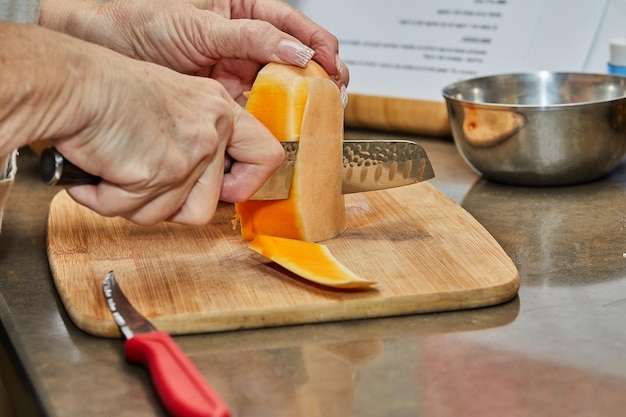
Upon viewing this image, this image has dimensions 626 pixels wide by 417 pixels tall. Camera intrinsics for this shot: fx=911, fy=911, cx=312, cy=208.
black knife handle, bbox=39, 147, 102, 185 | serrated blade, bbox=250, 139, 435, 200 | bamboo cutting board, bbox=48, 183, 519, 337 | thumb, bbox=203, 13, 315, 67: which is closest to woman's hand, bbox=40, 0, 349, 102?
thumb, bbox=203, 13, 315, 67

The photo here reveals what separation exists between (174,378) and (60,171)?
0.93 feet

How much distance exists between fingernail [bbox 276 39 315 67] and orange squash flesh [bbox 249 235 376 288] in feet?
0.85

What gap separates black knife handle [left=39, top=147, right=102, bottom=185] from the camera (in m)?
0.99

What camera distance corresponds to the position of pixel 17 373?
102cm

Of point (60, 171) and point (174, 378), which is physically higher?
point (60, 171)

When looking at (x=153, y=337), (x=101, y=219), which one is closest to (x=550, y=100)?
(x=101, y=219)

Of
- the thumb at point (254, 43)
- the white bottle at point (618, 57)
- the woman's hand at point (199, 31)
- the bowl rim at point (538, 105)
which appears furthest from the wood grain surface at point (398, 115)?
the thumb at point (254, 43)

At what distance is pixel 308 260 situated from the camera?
3.79 ft

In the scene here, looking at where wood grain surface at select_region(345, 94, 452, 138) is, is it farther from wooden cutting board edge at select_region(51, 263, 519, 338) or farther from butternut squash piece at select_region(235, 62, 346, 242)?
wooden cutting board edge at select_region(51, 263, 519, 338)

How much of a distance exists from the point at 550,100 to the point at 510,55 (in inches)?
11.3

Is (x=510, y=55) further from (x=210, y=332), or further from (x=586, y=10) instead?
(x=210, y=332)

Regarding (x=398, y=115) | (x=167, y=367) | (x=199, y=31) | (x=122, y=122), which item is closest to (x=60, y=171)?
(x=122, y=122)

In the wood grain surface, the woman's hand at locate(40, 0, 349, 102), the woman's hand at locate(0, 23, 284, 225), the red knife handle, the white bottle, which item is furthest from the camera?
the wood grain surface

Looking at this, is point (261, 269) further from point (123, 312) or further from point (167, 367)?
point (167, 367)
